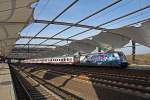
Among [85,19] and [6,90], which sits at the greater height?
[85,19]

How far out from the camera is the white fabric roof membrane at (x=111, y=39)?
5655 cm

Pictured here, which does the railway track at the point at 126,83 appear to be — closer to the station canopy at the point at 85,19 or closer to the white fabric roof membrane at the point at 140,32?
the station canopy at the point at 85,19

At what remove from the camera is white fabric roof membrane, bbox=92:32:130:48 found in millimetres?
56550

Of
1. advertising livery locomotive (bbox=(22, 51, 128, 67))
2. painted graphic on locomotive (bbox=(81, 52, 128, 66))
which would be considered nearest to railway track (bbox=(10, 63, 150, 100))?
painted graphic on locomotive (bbox=(81, 52, 128, 66))

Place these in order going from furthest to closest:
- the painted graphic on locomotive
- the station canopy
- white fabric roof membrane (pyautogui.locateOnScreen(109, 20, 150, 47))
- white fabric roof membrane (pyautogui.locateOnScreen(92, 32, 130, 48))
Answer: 1. white fabric roof membrane (pyautogui.locateOnScreen(92, 32, 130, 48))
2. white fabric roof membrane (pyautogui.locateOnScreen(109, 20, 150, 47))
3. the painted graphic on locomotive
4. the station canopy

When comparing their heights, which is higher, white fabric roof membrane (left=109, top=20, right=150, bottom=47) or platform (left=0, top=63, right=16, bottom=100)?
white fabric roof membrane (left=109, top=20, right=150, bottom=47)

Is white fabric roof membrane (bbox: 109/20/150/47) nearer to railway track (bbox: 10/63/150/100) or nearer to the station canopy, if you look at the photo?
the station canopy

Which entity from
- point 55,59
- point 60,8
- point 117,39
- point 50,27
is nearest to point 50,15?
point 60,8

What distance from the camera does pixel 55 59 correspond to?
6606 cm

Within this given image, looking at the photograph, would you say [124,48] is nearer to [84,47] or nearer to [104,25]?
[84,47]

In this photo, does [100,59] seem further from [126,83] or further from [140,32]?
[126,83]

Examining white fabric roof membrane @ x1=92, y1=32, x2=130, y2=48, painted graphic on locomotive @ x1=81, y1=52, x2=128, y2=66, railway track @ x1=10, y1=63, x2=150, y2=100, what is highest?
white fabric roof membrane @ x1=92, y1=32, x2=130, y2=48

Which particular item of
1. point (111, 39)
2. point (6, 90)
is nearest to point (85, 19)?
point (111, 39)

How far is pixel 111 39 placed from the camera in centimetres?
5931
